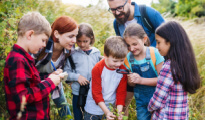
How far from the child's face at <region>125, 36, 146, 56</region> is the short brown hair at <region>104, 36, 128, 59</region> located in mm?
69

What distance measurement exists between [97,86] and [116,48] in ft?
1.80

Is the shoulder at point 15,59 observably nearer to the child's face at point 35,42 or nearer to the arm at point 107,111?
the child's face at point 35,42

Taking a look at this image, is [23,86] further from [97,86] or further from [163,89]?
[163,89]

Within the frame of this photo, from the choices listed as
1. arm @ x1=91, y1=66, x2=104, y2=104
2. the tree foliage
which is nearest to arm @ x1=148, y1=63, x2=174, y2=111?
arm @ x1=91, y1=66, x2=104, y2=104

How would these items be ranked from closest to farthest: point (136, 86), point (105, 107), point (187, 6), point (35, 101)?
point (35, 101), point (105, 107), point (136, 86), point (187, 6)

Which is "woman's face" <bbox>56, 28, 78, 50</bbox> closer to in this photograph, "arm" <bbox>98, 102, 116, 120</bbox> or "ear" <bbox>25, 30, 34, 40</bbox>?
"ear" <bbox>25, 30, 34, 40</bbox>

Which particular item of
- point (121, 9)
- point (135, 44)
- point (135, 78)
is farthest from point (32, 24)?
point (121, 9)

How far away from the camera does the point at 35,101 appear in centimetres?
174

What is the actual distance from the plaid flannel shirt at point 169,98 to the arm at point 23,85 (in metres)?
1.20

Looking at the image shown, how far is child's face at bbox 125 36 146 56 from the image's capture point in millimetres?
2271

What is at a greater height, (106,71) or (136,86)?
(106,71)

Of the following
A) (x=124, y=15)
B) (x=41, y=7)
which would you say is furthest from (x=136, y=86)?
(x=41, y=7)

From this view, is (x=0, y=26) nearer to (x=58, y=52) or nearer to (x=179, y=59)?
(x=58, y=52)

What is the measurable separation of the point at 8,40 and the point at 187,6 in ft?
49.1
